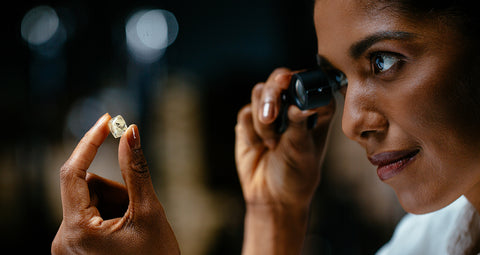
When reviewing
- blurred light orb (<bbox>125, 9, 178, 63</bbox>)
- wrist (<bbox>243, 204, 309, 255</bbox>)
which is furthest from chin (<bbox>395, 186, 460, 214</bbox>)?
blurred light orb (<bbox>125, 9, 178, 63</bbox>)

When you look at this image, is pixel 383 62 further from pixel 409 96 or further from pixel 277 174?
pixel 277 174

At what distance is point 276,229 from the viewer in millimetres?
920

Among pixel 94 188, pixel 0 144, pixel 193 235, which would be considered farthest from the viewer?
pixel 193 235

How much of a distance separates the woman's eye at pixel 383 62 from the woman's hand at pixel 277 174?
0.87 ft

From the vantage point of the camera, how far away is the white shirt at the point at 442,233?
80cm

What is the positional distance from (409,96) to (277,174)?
1.42 ft

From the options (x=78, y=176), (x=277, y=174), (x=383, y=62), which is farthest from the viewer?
(x=277, y=174)

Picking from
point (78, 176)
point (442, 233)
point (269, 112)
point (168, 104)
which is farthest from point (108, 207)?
point (168, 104)

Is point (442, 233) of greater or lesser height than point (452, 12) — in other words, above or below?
below

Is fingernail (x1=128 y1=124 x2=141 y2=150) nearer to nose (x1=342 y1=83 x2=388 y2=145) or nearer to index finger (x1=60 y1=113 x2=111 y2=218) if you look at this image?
index finger (x1=60 y1=113 x2=111 y2=218)

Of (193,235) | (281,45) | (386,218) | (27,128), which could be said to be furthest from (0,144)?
(386,218)

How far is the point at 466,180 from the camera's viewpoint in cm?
56

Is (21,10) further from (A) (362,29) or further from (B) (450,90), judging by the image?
(B) (450,90)

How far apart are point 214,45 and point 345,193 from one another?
3.31 feet
